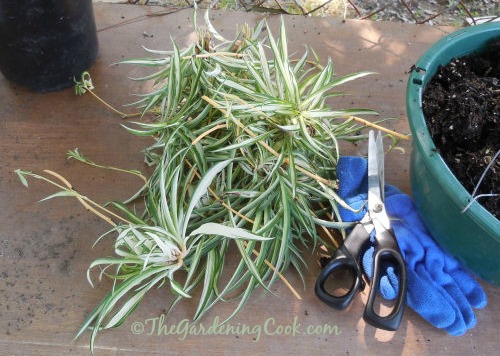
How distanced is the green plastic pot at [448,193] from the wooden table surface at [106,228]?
11cm

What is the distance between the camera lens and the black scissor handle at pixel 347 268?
72 centimetres

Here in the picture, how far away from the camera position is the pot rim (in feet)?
2.04

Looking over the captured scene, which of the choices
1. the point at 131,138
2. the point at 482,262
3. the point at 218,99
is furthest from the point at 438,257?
the point at 131,138

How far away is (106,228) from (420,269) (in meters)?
0.50

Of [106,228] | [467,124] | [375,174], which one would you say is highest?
[467,124]

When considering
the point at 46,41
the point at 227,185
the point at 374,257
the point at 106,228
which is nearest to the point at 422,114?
the point at 374,257

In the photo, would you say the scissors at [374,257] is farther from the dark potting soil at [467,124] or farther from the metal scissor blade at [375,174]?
the dark potting soil at [467,124]

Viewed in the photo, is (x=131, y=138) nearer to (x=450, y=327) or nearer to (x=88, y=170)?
(x=88, y=170)

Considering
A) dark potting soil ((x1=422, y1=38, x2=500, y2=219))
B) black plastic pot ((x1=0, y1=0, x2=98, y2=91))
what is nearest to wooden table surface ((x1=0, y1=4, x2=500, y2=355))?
black plastic pot ((x1=0, y1=0, x2=98, y2=91))

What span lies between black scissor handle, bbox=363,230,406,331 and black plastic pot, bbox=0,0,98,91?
682 millimetres

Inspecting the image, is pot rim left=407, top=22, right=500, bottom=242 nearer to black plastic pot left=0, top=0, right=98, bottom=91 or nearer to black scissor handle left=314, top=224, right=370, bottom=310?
black scissor handle left=314, top=224, right=370, bottom=310

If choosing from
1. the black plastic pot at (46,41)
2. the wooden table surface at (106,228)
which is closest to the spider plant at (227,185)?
the wooden table surface at (106,228)

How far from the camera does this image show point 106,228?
83 cm

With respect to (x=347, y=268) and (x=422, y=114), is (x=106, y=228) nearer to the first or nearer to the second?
(x=347, y=268)
